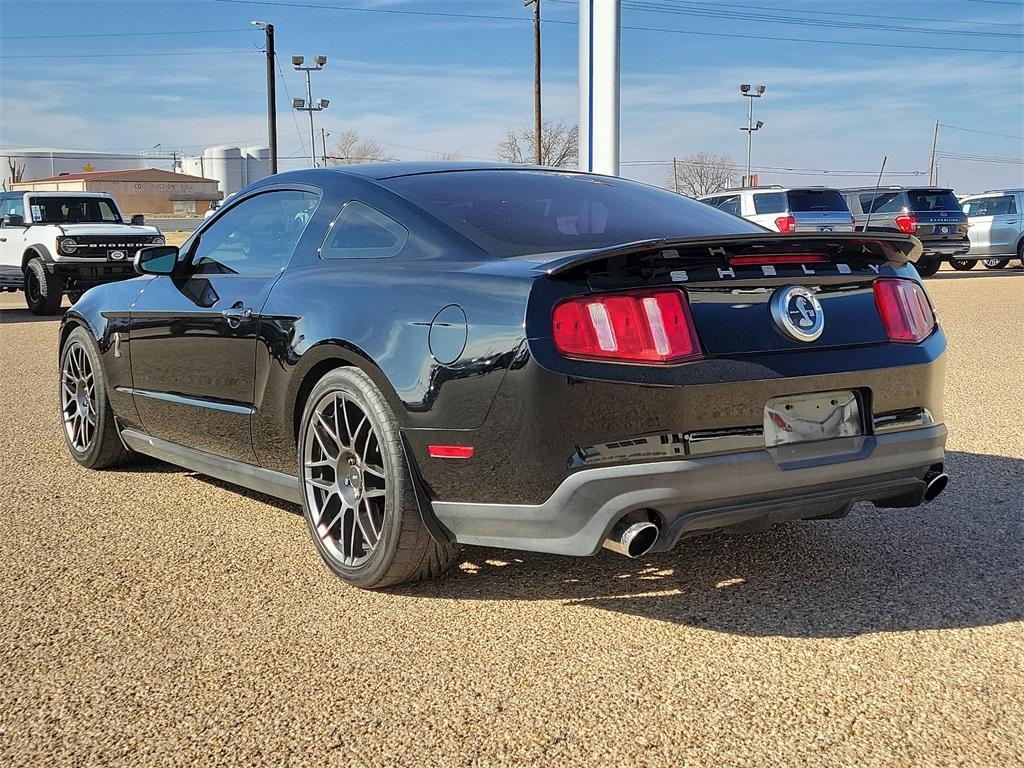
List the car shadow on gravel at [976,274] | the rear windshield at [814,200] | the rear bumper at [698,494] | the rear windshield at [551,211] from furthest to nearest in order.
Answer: the car shadow on gravel at [976,274], the rear windshield at [814,200], the rear windshield at [551,211], the rear bumper at [698,494]

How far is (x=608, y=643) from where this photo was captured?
3379mm

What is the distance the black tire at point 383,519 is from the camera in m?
3.57

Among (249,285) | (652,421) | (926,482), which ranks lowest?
(926,482)

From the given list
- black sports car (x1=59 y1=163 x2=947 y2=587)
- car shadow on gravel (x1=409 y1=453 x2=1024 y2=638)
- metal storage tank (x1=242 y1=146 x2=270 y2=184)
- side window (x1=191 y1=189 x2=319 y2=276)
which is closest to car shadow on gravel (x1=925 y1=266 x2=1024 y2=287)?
car shadow on gravel (x1=409 y1=453 x2=1024 y2=638)

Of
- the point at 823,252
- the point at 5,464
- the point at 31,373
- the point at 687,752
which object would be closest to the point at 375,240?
the point at 823,252

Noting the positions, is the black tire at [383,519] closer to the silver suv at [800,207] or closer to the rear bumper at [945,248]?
the silver suv at [800,207]

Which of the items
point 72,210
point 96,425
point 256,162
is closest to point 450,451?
point 96,425

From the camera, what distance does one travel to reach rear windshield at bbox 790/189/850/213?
70.6 feet

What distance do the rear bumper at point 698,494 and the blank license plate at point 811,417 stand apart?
0.10 feet

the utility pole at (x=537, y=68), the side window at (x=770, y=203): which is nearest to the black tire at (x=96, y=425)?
the side window at (x=770, y=203)

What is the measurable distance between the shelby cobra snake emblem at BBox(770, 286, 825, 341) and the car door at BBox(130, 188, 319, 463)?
190cm

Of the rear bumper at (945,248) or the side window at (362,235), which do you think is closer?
the side window at (362,235)

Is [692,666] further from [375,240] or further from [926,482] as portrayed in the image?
[375,240]

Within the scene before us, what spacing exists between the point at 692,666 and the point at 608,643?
30 centimetres
